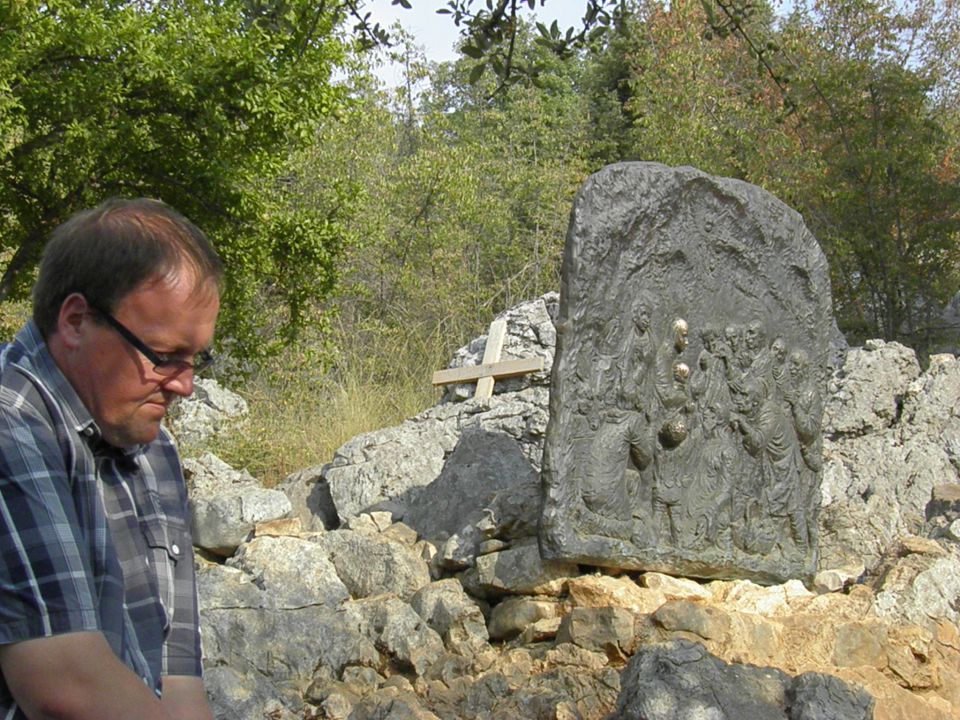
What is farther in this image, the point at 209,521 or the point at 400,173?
the point at 400,173

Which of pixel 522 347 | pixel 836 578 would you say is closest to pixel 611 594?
pixel 836 578

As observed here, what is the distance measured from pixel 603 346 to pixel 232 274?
12.7 ft

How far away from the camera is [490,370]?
1042 cm

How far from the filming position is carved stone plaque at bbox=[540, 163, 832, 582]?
6.34 m

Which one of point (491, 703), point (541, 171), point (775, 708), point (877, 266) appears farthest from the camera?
point (541, 171)

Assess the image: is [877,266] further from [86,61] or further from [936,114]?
[86,61]

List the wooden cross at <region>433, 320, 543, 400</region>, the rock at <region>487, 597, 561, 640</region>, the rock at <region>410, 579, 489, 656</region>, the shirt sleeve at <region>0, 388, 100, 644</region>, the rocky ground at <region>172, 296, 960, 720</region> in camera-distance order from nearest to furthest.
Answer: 1. the shirt sleeve at <region>0, 388, 100, 644</region>
2. the rocky ground at <region>172, 296, 960, 720</region>
3. the rock at <region>410, 579, 489, 656</region>
4. the rock at <region>487, 597, 561, 640</region>
5. the wooden cross at <region>433, 320, 543, 400</region>

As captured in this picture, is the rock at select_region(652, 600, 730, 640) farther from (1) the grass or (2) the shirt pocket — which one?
(1) the grass

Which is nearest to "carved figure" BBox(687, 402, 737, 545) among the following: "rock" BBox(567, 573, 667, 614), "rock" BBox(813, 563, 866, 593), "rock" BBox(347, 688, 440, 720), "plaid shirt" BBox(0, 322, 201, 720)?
"rock" BBox(813, 563, 866, 593)

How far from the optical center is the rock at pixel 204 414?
36.0 ft

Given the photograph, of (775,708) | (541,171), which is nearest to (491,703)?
(775,708)

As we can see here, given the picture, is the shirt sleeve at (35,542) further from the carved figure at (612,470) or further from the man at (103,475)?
the carved figure at (612,470)

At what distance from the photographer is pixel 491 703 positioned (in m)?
5.25

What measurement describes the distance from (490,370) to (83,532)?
8751mm
